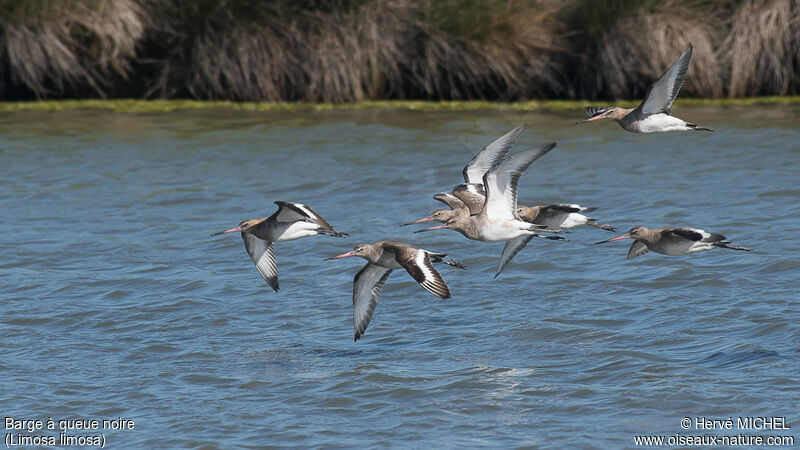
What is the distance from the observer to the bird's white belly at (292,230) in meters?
8.93

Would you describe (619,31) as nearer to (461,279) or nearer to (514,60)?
(514,60)

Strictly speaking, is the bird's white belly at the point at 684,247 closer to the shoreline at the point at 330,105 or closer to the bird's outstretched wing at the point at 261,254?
the bird's outstretched wing at the point at 261,254

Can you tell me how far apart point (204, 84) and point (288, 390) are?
1084 centimetres

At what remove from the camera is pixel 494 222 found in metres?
8.62

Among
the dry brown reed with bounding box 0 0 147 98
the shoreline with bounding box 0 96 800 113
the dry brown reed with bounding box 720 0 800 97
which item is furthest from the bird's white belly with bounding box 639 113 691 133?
the dry brown reed with bounding box 0 0 147 98

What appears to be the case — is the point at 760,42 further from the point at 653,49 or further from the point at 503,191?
the point at 503,191

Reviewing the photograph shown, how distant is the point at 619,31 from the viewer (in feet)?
56.7

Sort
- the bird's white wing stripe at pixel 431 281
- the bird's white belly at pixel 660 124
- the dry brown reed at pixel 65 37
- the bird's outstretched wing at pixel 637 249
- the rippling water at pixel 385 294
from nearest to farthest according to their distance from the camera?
1. the bird's white wing stripe at pixel 431 281
2. the rippling water at pixel 385 294
3. the bird's white belly at pixel 660 124
4. the bird's outstretched wing at pixel 637 249
5. the dry brown reed at pixel 65 37

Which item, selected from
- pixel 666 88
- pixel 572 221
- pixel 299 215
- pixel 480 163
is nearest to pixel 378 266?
pixel 299 215

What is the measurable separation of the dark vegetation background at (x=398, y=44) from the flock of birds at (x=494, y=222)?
8139mm

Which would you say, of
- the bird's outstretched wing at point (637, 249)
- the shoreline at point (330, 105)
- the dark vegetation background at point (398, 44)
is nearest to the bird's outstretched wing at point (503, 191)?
the bird's outstretched wing at point (637, 249)

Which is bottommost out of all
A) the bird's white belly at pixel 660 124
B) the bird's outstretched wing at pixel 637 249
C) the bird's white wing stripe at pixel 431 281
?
the bird's outstretched wing at pixel 637 249

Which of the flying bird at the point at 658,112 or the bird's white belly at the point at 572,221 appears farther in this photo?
the bird's white belly at the point at 572,221

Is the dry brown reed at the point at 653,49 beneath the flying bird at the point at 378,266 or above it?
above
